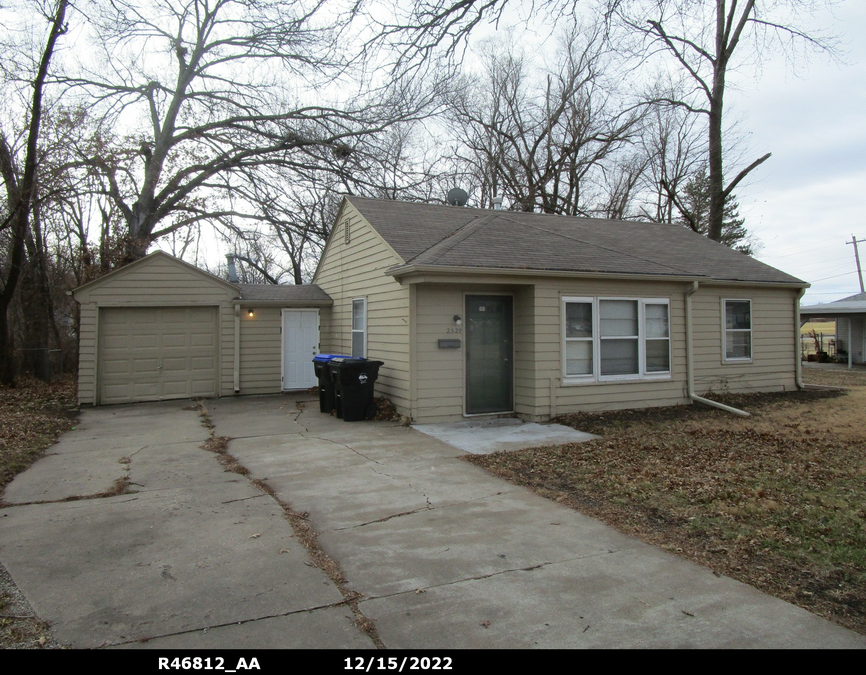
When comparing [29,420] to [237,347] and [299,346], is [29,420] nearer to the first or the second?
[237,347]

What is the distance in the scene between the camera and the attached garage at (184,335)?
12180mm

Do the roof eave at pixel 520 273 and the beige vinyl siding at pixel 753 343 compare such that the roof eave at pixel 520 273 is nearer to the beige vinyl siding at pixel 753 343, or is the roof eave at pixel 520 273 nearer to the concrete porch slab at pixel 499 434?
the beige vinyl siding at pixel 753 343

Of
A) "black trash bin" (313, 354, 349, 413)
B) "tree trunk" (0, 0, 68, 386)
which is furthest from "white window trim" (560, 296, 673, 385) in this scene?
"tree trunk" (0, 0, 68, 386)

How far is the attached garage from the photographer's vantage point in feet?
40.0

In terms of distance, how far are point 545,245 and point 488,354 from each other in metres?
2.46

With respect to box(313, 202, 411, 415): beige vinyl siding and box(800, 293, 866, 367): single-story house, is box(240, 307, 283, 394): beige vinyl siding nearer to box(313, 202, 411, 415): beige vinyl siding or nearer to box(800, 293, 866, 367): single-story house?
box(313, 202, 411, 415): beige vinyl siding

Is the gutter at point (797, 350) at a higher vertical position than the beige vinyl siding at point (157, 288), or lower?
lower

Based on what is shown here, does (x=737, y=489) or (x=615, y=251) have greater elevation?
(x=615, y=251)

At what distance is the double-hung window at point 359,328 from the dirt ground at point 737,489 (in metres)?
4.30

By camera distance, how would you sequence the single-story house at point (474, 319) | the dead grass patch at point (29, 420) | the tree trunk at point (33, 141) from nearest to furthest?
the dead grass patch at point (29, 420), the single-story house at point (474, 319), the tree trunk at point (33, 141)

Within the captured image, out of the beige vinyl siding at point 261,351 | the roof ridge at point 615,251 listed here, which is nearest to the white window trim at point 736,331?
the roof ridge at point 615,251

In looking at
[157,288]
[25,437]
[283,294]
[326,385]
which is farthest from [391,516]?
[283,294]

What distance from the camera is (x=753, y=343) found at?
1285 centimetres

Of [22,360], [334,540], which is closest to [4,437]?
[334,540]
